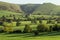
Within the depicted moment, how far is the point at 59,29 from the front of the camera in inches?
3944

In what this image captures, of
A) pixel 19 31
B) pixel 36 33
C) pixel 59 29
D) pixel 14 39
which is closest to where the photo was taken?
pixel 14 39

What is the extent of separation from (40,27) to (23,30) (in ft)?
31.0

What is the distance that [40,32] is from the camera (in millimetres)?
92250

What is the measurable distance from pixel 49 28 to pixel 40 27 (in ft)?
15.9

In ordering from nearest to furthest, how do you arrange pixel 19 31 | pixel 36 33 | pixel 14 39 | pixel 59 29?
pixel 14 39 < pixel 36 33 < pixel 19 31 < pixel 59 29

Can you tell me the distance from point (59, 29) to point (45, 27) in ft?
27.8

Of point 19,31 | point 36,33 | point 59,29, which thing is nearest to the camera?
point 36,33

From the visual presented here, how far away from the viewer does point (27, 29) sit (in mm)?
94938

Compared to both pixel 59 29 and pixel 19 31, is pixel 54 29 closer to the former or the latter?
pixel 59 29

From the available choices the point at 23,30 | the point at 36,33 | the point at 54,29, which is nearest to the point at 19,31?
the point at 23,30

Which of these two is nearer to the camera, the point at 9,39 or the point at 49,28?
the point at 9,39

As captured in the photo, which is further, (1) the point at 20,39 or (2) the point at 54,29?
(2) the point at 54,29

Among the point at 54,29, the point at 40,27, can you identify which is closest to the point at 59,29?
the point at 54,29

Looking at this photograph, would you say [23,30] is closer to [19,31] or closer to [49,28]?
[19,31]
